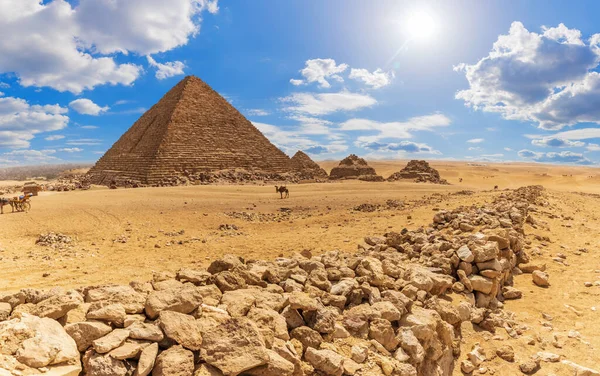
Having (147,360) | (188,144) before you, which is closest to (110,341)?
(147,360)

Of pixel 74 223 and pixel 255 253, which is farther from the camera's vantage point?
pixel 74 223

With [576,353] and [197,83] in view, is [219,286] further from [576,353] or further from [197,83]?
[197,83]

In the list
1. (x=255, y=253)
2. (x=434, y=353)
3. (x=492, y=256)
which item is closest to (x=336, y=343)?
(x=434, y=353)

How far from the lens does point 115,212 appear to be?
47.8 feet

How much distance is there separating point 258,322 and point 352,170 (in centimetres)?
4638

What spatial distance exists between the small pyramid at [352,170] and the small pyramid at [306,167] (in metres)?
2.56

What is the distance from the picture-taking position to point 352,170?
159ft

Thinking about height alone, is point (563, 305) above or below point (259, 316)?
below

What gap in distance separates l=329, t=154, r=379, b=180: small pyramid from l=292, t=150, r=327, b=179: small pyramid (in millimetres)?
2564

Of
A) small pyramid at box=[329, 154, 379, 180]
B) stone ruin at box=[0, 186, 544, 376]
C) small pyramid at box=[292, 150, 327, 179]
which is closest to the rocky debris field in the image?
small pyramid at box=[292, 150, 327, 179]

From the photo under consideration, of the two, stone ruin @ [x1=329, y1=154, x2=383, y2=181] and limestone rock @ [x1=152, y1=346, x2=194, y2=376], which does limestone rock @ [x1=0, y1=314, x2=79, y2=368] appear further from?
stone ruin @ [x1=329, y1=154, x2=383, y2=181]

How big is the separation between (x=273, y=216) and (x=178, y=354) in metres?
12.3

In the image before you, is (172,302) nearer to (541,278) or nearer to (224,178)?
(541,278)

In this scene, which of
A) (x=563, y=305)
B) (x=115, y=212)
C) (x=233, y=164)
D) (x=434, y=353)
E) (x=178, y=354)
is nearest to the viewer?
(x=178, y=354)
